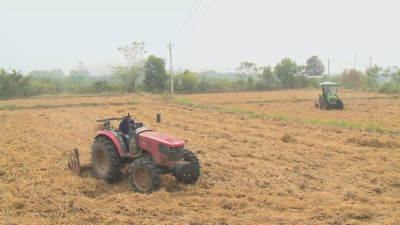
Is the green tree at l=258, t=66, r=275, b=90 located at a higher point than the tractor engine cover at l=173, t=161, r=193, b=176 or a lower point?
higher

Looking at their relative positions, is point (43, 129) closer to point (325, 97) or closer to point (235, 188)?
point (235, 188)

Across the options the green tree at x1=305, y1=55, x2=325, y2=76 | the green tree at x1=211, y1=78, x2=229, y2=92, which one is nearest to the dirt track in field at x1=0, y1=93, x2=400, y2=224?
the green tree at x1=211, y1=78, x2=229, y2=92

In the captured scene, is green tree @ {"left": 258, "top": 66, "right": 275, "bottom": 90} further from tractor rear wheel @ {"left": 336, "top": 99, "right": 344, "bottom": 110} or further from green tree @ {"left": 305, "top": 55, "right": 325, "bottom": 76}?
tractor rear wheel @ {"left": 336, "top": 99, "right": 344, "bottom": 110}

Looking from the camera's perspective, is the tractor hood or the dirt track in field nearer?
the dirt track in field

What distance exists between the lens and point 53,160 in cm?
739

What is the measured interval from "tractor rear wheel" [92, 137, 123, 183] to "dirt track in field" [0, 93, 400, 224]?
18 cm

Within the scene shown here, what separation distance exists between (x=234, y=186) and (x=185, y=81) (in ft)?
132

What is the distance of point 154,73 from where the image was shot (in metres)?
41.2

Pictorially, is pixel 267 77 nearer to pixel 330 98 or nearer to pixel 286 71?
pixel 286 71

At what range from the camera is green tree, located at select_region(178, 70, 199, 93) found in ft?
149

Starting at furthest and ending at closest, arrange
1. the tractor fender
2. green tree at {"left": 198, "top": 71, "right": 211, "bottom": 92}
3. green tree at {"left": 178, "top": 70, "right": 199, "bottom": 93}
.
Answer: green tree at {"left": 198, "top": 71, "right": 211, "bottom": 92}
green tree at {"left": 178, "top": 70, "right": 199, "bottom": 93}
the tractor fender

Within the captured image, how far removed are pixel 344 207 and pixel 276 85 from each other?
48.9m

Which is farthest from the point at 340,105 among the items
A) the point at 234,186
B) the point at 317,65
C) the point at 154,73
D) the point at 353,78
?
the point at 317,65

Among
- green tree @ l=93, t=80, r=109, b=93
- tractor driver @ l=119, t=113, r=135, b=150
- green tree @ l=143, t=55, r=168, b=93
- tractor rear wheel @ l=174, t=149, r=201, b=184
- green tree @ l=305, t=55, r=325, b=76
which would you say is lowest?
tractor rear wheel @ l=174, t=149, r=201, b=184
